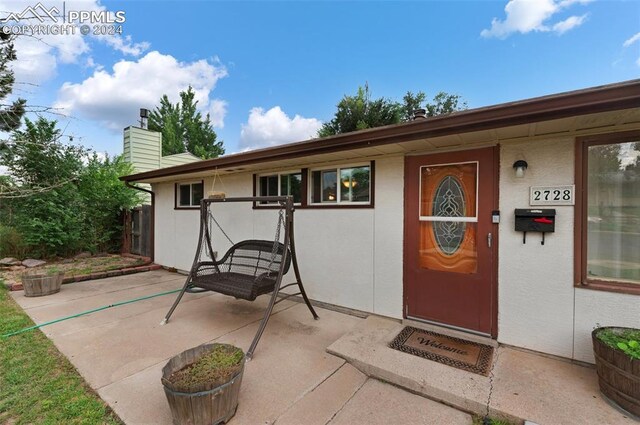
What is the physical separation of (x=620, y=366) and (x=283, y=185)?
164 inches

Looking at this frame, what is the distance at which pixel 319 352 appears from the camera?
2822 mm

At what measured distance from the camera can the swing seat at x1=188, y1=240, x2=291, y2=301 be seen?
10.4 ft

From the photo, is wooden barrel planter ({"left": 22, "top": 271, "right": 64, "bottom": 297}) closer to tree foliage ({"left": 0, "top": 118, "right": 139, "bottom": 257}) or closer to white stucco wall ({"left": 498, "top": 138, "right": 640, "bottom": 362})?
tree foliage ({"left": 0, "top": 118, "right": 139, "bottom": 257})

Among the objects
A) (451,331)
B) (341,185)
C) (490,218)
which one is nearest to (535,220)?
(490,218)

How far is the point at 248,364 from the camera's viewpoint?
259cm

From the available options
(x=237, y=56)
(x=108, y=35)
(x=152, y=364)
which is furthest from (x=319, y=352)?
(x=237, y=56)

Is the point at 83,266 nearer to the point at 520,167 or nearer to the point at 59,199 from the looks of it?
the point at 59,199

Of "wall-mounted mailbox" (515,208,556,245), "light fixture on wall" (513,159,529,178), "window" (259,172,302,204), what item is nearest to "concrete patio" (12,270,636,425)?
"wall-mounted mailbox" (515,208,556,245)

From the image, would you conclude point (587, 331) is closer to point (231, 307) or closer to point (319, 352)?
point (319, 352)

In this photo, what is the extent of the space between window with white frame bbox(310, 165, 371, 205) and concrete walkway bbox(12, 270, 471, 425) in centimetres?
161

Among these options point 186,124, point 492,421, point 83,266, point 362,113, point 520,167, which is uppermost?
point 186,124

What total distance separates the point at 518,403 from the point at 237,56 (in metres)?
12.5

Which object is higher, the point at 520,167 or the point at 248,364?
the point at 520,167

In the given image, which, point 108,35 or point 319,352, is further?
point 108,35
